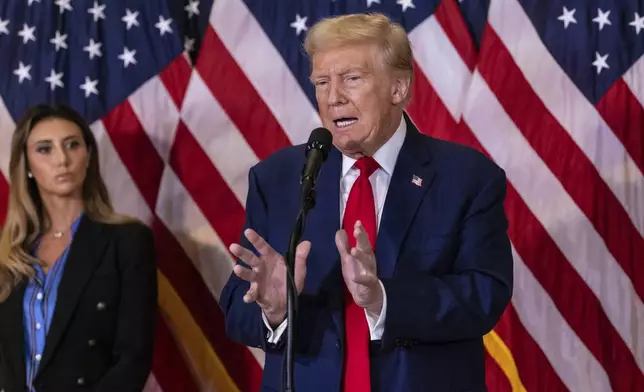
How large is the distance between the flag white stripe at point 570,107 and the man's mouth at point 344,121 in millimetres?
1111

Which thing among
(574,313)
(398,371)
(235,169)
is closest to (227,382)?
(235,169)

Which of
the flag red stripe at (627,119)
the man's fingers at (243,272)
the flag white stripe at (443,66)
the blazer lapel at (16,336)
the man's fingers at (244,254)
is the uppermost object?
the flag white stripe at (443,66)

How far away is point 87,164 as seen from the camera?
267 cm

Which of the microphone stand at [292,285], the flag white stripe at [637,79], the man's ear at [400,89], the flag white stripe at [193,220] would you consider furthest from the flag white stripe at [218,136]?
the microphone stand at [292,285]

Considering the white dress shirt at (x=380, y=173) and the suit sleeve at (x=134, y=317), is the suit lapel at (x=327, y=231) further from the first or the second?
the suit sleeve at (x=134, y=317)

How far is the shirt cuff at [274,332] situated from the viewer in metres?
1.57

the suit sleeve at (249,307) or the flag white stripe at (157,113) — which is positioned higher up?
the flag white stripe at (157,113)

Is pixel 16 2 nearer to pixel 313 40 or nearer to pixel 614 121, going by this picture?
pixel 313 40

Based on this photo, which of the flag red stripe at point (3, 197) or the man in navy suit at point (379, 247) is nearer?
the man in navy suit at point (379, 247)

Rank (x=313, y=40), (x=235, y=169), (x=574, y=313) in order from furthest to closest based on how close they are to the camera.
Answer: (x=235, y=169)
(x=574, y=313)
(x=313, y=40)

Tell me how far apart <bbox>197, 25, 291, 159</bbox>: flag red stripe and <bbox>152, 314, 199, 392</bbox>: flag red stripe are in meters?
0.71

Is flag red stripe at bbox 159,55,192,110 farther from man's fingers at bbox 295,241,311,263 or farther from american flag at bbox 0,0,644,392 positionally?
man's fingers at bbox 295,241,311,263

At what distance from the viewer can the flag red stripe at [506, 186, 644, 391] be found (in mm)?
2551

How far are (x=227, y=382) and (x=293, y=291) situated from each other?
1.67 metres
